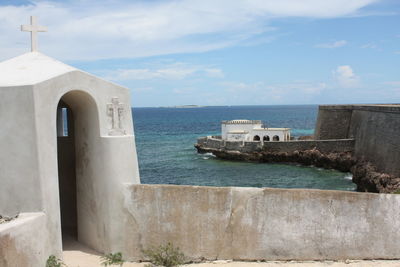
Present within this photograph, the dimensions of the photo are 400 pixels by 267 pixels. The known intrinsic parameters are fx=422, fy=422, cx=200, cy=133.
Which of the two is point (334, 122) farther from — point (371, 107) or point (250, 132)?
point (250, 132)

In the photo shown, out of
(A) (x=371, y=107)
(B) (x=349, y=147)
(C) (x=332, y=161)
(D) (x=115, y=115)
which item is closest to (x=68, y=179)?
(D) (x=115, y=115)

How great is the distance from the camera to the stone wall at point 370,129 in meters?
24.7

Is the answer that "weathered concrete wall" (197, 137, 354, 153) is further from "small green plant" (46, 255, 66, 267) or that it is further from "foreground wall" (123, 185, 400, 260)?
"small green plant" (46, 255, 66, 267)

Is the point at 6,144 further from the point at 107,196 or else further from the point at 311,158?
the point at 311,158

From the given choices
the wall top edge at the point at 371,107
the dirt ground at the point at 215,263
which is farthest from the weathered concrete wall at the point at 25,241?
the wall top edge at the point at 371,107

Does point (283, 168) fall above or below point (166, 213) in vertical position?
below

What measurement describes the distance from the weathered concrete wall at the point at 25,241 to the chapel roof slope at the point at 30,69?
2128 mm

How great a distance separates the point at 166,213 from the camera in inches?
290

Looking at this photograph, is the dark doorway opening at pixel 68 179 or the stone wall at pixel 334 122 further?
the stone wall at pixel 334 122

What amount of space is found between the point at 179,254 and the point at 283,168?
29.0 meters

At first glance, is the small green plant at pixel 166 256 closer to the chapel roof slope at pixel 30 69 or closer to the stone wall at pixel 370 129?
the chapel roof slope at pixel 30 69

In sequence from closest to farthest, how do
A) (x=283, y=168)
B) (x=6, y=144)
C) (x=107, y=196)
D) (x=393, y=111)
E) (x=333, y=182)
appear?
(x=6, y=144)
(x=107, y=196)
(x=393, y=111)
(x=333, y=182)
(x=283, y=168)

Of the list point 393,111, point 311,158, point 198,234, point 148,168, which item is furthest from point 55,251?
point 311,158

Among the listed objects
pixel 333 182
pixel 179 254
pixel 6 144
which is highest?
pixel 6 144
